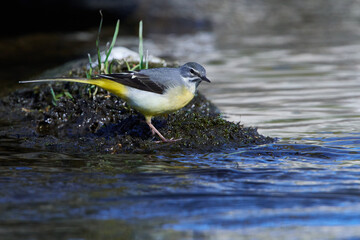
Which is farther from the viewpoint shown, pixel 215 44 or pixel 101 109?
pixel 215 44

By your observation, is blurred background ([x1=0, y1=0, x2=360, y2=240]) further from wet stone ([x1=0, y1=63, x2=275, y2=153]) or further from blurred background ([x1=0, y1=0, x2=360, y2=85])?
wet stone ([x1=0, y1=63, x2=275, y2=153])

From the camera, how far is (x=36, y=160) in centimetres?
712

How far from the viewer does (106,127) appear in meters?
8.50

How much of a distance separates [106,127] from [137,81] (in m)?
1.34

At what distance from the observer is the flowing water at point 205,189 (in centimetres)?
477

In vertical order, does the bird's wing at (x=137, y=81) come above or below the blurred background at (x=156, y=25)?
below

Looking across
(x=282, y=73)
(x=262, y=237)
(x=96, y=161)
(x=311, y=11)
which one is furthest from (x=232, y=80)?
(x=311, y=11)

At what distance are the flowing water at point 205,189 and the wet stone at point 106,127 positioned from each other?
0.34 m

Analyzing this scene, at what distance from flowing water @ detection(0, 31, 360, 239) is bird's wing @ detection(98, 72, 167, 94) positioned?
91 cm

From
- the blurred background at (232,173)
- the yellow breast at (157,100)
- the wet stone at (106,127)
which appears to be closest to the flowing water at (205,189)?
the blurred background at (232,173)

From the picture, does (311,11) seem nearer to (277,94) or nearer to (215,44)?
(215,44)

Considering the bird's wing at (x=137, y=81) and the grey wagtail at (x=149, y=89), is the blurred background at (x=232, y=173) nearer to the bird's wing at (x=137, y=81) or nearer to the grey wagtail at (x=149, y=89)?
the grey wagtail at (x=149, y=89)

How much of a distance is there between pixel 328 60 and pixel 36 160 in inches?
438

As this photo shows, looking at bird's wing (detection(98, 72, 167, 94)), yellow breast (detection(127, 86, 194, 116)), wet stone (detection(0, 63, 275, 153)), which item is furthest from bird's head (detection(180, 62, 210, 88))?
wet stone (detection(0, 63, 275, 153))
